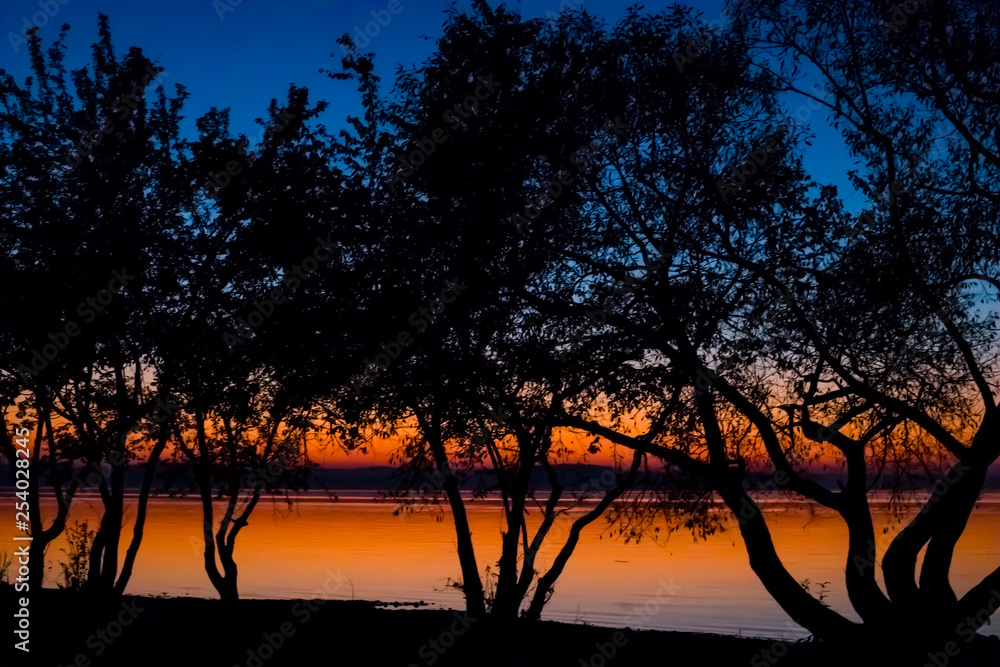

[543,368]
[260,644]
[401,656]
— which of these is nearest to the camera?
[543,368]

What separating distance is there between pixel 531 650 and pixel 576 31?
10444mm

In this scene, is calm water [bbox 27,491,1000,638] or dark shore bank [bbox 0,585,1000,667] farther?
calm water [bbox 27,491,1000,638]

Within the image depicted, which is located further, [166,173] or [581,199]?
[166,173]

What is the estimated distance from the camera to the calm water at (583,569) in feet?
98.0

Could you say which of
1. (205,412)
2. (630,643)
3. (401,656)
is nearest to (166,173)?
(205,412)

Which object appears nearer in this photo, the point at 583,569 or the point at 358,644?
the point at 358,644

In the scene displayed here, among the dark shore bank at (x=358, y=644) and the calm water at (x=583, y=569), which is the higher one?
the dark shore bank at (x=358, y=644)

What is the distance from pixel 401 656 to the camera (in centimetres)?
1656

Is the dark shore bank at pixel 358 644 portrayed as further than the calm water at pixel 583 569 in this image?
No

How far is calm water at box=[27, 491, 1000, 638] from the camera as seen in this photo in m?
29.9

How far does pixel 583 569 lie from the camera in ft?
133

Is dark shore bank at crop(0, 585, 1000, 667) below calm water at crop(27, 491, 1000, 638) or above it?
above

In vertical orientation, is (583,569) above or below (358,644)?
below

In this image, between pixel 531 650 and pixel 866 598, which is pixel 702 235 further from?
pixel 531 650
